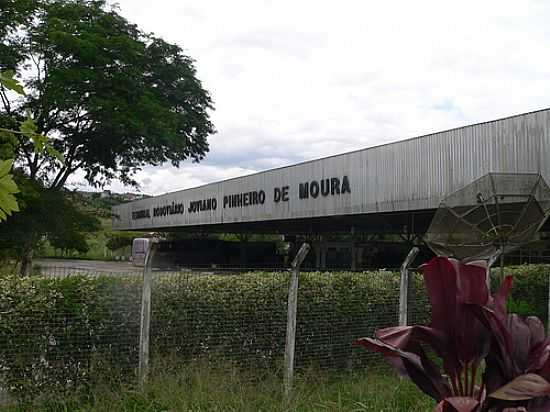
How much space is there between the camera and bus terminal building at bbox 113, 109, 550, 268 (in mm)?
12516

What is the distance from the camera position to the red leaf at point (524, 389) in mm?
2180

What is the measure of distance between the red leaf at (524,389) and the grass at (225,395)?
10.3ft

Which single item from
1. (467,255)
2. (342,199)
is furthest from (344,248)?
(467,255)

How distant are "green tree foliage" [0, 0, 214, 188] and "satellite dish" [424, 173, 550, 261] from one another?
1522 centimetres

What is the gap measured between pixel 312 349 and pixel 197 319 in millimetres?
1499

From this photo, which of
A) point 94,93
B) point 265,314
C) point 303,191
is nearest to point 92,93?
point 94,93

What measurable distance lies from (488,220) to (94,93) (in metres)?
18.2

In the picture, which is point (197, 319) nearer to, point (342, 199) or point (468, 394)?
point (468, 394)

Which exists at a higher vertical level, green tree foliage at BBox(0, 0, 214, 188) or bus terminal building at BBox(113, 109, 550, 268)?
green tree foliage at BBox(0, 0, 214, 188)

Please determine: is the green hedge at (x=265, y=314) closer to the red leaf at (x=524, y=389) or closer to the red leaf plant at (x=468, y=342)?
the red leaf plant at (x=468, y=342)

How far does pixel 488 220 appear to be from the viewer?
8.12 meters

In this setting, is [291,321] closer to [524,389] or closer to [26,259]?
[524,389]

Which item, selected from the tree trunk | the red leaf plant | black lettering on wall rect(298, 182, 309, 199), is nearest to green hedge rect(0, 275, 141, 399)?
the red leaf plant

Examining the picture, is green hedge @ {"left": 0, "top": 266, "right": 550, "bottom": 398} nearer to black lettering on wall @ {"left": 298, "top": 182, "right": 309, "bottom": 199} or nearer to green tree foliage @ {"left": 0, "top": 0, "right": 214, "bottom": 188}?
black lettering on wall @ {"left": 298, "top": 182, "right": 309, "bottom": 199}
